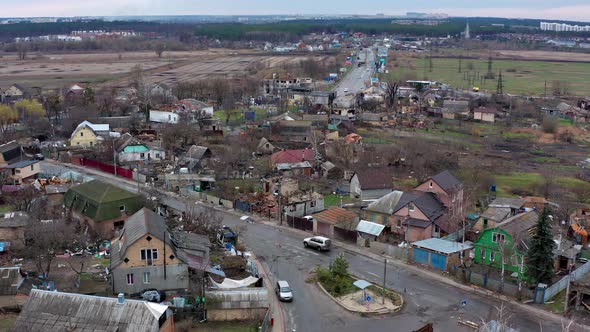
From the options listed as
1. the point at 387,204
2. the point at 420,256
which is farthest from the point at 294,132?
the point at 420,256

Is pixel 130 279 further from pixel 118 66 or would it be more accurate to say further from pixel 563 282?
pixel 118 66

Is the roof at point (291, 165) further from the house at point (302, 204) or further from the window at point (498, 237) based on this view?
the window at point (498, 237)

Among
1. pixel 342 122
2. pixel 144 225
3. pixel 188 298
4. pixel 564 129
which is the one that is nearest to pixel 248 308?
pixel 188 298

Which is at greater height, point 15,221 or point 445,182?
point 445,182

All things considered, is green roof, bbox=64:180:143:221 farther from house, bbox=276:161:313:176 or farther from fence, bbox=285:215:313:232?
house, bbox=276:161:313:176

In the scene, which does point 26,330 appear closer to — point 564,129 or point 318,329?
point 318,329
